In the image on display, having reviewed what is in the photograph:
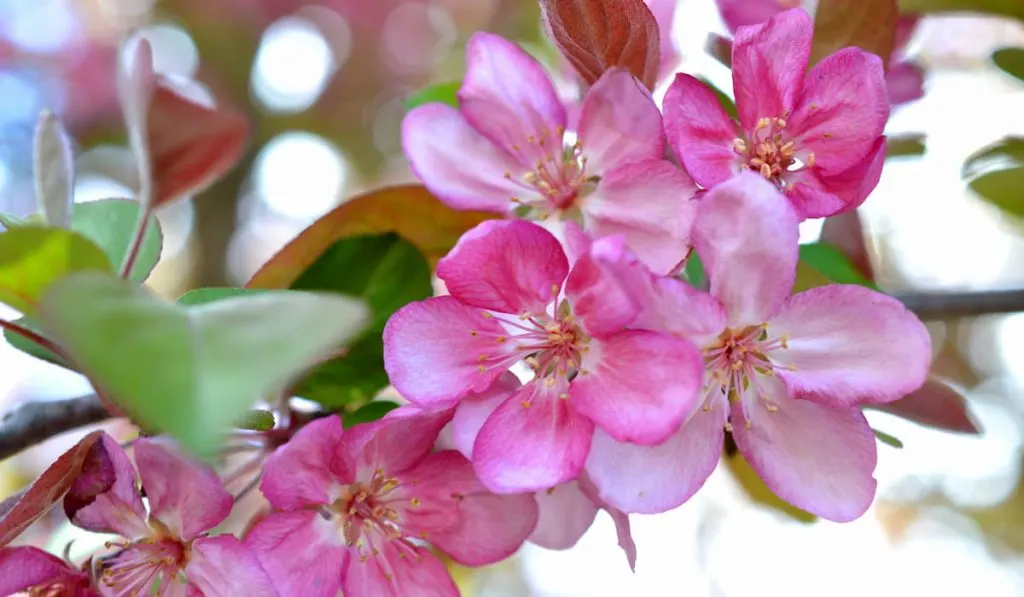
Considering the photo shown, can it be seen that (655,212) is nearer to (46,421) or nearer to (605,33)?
(605,33)

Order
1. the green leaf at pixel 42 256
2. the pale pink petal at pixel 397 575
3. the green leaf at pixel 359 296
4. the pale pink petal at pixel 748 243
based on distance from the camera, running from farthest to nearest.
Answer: the green leaf at pixel 359 296 < the pale pink petal at pixel 397 575 < the pale pink petal at pixel 748 243 < the green leaf at pixel 42 256

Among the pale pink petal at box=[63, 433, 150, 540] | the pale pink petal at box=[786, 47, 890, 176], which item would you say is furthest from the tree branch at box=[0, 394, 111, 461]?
the pale pink petal at box=[786, 47, 890, 176]

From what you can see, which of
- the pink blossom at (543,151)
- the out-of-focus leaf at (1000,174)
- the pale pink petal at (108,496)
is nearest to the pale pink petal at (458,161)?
the pink blossom at (543,151)

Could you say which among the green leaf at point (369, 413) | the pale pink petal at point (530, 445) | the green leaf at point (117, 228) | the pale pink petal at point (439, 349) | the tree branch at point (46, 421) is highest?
the green leaf at point (117, 228)

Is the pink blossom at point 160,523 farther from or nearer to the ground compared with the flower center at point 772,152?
nearer to the ground

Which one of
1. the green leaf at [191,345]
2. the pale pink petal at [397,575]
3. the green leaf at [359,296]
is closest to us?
the green leaf at [191,345]

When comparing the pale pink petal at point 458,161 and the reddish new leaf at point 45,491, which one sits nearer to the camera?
the reddish new leaf at point 45,491

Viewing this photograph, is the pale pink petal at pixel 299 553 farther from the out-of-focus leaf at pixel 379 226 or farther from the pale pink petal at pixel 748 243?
the pale pink petal at pixel 748 243
